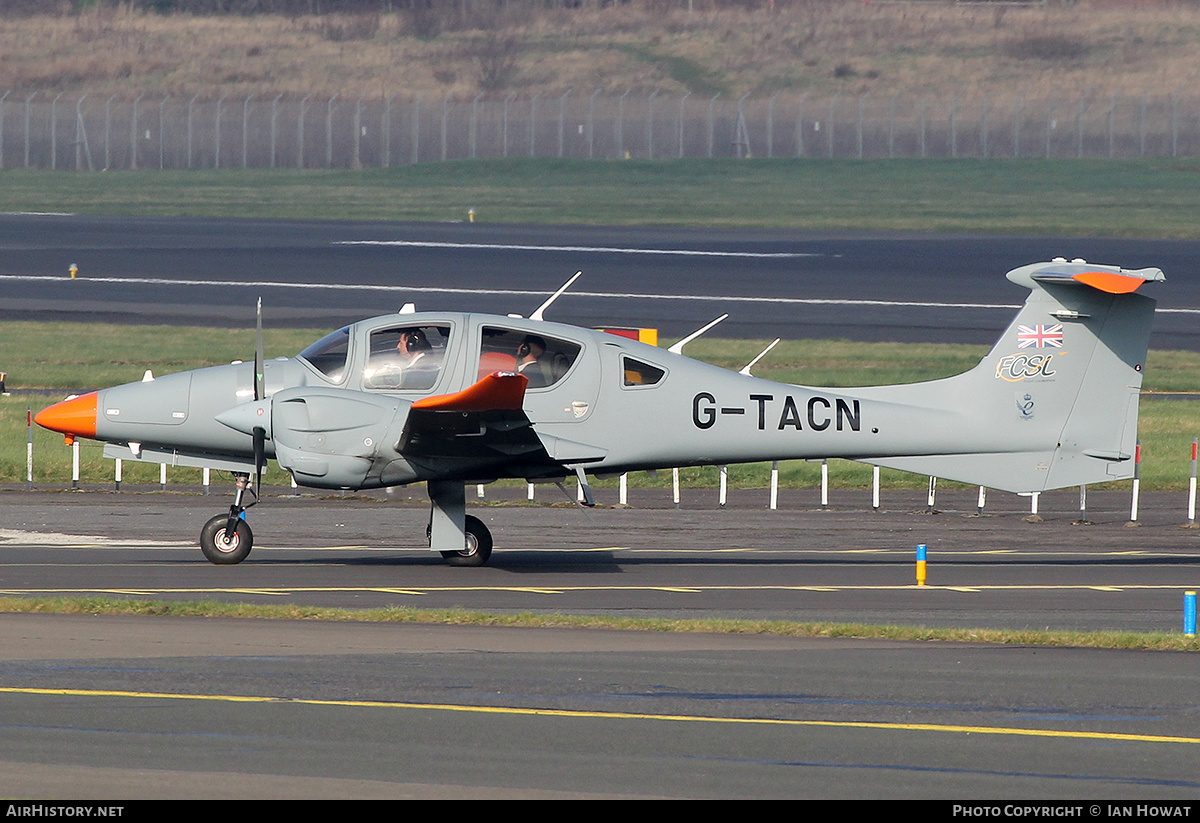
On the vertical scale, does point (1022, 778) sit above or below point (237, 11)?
below

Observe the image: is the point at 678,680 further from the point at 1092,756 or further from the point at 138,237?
the point at 138,237

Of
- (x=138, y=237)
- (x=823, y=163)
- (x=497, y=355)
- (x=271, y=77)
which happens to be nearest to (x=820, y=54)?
(x=823, y=163)

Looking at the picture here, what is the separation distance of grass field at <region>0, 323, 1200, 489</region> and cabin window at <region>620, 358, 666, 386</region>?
739 centimetres

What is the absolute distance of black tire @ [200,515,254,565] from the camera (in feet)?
52.4

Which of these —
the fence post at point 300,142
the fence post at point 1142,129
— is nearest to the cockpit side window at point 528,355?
the fence post at point 300,142

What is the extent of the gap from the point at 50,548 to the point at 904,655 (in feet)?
33.2

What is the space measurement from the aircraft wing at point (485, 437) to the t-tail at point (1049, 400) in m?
3.44

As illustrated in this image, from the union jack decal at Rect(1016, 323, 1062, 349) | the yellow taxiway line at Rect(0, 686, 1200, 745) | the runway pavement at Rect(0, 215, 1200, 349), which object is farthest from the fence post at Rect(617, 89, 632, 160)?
the yellow taxiway line at Rect(0, 686, 1200, 745)

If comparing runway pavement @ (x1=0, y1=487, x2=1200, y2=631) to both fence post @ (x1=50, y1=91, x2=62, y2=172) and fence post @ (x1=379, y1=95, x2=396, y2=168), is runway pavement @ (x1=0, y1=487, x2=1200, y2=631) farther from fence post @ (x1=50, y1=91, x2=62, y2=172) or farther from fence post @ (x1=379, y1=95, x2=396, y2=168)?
fence post @ (x1=50, y1=91, x2=62, y2=172)

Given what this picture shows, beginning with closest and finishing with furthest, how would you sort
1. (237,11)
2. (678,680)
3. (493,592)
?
1. (678,680)
2. (493,592)
3. (237,11)

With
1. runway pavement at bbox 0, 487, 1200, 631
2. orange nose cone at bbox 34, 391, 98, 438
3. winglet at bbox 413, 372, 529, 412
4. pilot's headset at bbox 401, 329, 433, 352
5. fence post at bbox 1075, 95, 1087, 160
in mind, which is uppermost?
fence post at bbox 1075, 95, 1087, 160

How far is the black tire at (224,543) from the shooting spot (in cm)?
1598

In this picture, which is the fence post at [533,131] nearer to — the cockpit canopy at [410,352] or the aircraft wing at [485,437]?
the cockpit canopy at [410,352]

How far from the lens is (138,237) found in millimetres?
54250
